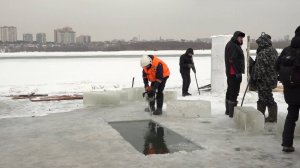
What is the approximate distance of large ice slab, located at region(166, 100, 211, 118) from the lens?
8586mm

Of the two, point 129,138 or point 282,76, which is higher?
point 282,76

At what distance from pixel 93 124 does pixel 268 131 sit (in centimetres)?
334

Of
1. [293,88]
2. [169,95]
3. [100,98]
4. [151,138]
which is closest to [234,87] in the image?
[151,138]

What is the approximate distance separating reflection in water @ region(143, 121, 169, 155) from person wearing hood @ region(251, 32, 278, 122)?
2.05 meters

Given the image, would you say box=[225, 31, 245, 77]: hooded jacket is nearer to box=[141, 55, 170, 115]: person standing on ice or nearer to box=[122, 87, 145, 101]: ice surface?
box=[141, 55, 170, 115]: person standing on ice

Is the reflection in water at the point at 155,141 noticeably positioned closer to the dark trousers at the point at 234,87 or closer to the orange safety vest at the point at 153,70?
the orange safety vest at the point at 153,70

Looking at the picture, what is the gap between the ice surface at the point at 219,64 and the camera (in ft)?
42.6

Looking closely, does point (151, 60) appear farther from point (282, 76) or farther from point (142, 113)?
point (282, 76)

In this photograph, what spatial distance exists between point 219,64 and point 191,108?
4.96 metres

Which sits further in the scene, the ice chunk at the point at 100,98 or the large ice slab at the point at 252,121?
the ice chunk at the point at 100,98

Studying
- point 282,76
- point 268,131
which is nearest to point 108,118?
point 268,131

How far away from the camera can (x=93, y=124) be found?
7973mm

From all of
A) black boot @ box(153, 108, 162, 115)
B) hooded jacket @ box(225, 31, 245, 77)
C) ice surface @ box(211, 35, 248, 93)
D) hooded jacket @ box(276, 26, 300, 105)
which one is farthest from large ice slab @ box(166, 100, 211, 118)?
ice surface @ box(211, 35, 248, 93)

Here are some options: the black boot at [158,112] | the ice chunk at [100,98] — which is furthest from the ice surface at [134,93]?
the black boot at [158,112]
